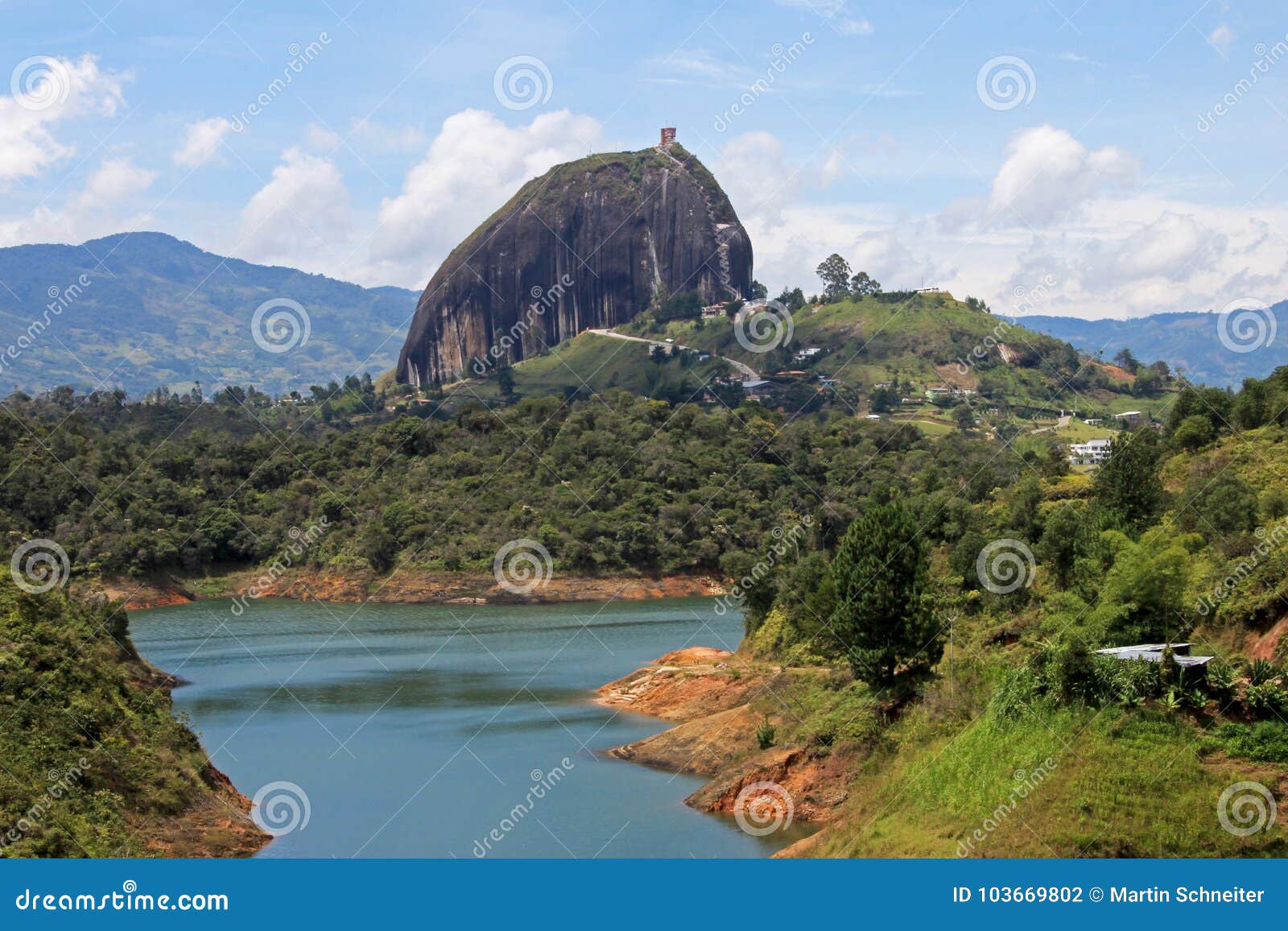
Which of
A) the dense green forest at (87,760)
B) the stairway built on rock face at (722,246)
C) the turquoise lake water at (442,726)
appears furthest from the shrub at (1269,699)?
the stairway built on rock face at (722,246)

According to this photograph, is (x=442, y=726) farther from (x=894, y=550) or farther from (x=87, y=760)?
(x=894, y=550)

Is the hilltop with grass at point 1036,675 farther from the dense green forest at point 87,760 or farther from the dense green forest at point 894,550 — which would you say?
the dense green forest at point 87,760

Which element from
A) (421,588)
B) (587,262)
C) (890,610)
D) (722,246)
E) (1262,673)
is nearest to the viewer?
(1262,673)

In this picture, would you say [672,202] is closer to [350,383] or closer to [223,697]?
[350,383]

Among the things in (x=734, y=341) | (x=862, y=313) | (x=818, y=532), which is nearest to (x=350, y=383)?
(x=734, y=341)

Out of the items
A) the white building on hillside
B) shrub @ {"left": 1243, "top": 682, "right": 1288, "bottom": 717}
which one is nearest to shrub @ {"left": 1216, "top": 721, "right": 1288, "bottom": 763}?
shrub @ {"left": 1243, "top": 682, "right": 1288, "bottom": 717}

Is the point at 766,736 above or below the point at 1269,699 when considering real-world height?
below

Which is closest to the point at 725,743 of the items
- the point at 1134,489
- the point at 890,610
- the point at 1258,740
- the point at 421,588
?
the point at 890,610

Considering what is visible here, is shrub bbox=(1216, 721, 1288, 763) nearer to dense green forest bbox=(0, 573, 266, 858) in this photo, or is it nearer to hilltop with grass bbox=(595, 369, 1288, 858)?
hilltop with grass bbox=(595, 369, 1288, 858)
